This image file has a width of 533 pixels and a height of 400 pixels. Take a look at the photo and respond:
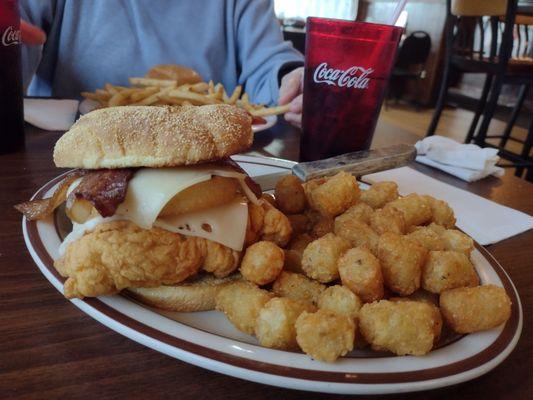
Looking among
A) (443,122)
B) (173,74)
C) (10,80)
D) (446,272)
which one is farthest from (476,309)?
(443,122)

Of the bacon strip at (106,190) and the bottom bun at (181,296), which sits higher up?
the bacon strip at (106,190)

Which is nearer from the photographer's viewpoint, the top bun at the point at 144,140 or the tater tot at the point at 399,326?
the tater tot at the point at 399,326

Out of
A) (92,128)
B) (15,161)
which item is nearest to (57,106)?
(15,161)

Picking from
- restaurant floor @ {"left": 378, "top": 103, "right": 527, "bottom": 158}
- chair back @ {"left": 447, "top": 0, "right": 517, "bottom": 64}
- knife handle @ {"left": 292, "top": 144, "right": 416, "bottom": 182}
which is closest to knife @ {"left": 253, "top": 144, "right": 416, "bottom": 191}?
knife handle @ {"left": 292, "top": 144, "right": 416, "bottom": 182}

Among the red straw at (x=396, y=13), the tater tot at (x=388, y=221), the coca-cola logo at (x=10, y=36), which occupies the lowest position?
the tater tot at (x=388, y=221)

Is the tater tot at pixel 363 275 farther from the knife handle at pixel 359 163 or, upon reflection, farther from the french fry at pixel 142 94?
the french fry at pixel 142 94

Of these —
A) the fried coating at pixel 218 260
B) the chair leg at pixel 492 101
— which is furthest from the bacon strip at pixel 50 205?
the chair leg at pixel 492 101

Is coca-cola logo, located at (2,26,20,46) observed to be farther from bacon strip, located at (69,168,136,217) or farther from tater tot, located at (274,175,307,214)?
tater tot, located at (274,175,307,214)

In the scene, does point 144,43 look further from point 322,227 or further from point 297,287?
point 297,287
